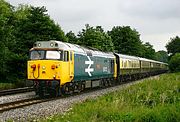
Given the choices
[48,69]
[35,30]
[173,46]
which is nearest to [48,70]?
[48,69]

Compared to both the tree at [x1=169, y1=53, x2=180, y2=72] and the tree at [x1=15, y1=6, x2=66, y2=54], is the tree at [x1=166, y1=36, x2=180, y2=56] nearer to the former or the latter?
the tree at [x1=169, y1=53, x2=180, y2=72]

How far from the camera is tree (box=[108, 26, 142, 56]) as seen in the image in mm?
107787

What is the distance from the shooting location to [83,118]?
509 inches

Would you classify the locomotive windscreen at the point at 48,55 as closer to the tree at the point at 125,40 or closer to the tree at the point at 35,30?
the tree at the point at 35,30

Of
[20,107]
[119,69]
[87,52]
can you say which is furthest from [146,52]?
[20,107]

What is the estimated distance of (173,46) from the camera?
101 m

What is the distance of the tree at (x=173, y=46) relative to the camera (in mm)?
100062

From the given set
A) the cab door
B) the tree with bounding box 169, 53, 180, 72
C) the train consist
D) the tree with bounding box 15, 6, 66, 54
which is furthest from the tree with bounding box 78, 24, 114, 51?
the cab door

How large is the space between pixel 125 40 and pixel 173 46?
1484cm

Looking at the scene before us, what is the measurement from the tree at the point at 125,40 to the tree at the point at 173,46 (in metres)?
9.75

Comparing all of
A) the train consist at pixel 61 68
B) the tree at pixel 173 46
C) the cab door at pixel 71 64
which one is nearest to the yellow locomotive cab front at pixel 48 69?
the train consist at pixel 61 68

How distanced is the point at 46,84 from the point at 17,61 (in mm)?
15602

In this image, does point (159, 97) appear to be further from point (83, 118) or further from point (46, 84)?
point (46, 84)

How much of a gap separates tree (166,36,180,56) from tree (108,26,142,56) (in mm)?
9750
